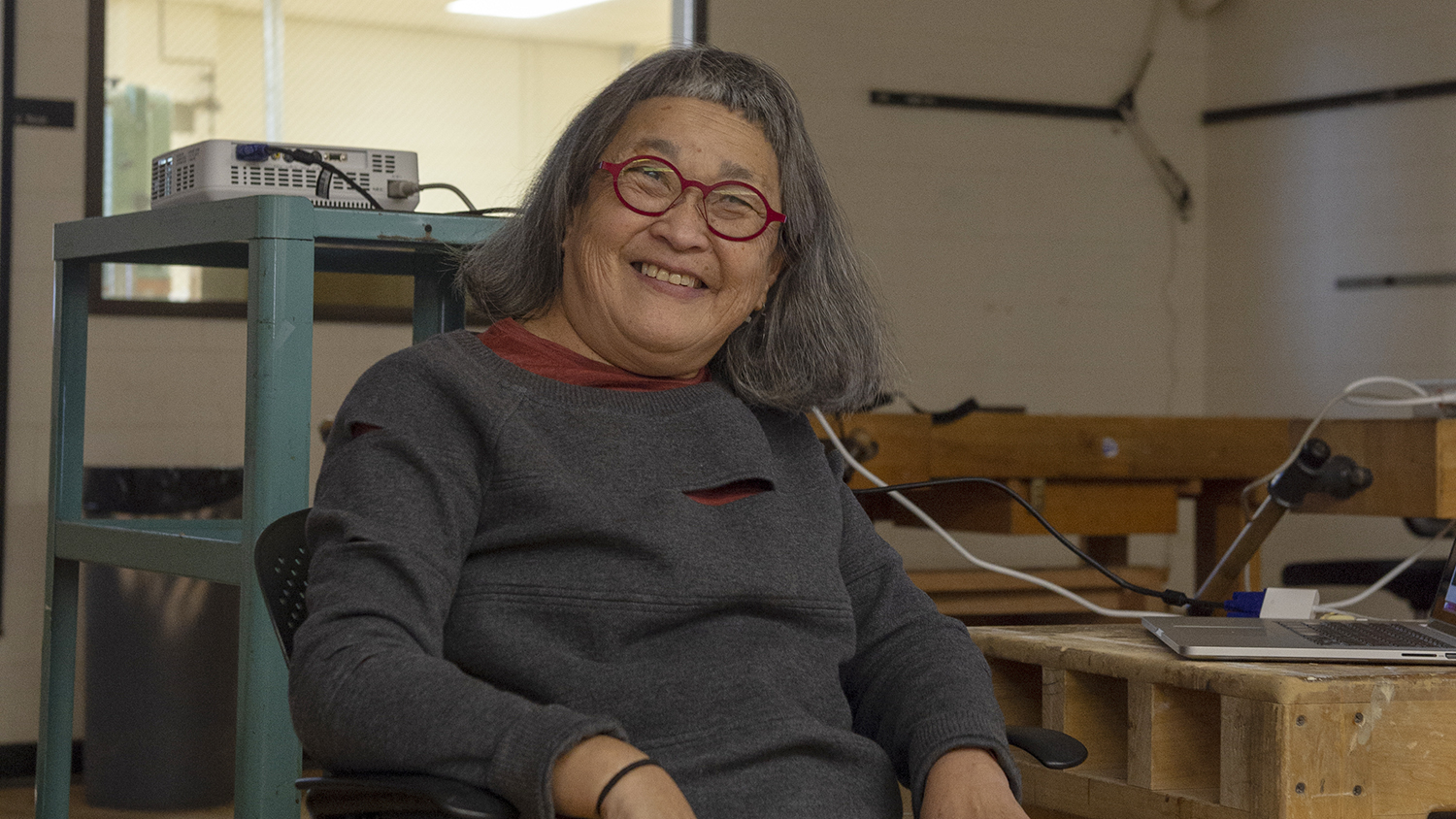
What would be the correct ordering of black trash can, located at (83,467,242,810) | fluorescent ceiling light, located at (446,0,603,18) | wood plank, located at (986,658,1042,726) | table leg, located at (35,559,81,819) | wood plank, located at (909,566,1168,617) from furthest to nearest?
fluorescent ceiling light, located at (446,0,603,18) → wood plank, located at (909,566,1168,617) → black trash can, located at (83,467,242,810) → table leg, located at (35,559,81,819) → wood plank, located at (986,658,1042,726)

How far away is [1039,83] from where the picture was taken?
16.9 feet

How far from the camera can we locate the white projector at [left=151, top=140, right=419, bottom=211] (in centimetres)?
176

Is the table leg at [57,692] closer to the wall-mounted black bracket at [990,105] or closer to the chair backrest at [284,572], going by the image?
the chair backrest at [284,572]

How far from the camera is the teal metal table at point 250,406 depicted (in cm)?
157

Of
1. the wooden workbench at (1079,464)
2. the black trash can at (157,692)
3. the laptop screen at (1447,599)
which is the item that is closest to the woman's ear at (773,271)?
the laptop screen at (1447,599)

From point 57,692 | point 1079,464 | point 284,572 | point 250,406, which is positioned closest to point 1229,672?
point 284,572

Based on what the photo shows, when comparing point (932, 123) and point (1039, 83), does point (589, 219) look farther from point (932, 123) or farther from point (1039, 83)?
point (1039, 83)

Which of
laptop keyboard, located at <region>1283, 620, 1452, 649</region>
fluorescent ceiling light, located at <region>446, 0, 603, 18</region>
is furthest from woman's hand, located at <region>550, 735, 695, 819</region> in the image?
fluorescent ceiling light, located at <region>446, 0, 603, 18</region>

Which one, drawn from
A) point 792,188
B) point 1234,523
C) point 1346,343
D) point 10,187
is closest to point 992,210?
point 1346,343

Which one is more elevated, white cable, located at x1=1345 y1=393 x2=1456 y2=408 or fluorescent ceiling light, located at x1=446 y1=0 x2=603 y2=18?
fluorescent ceiling light, located at x1=446 y1=0 x2=603 y2=18

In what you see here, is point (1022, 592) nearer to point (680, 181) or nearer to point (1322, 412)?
point (1322, 412)

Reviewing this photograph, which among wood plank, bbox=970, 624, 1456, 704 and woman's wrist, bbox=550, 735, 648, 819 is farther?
wood plank, bbox=970, 624, 1456, 704

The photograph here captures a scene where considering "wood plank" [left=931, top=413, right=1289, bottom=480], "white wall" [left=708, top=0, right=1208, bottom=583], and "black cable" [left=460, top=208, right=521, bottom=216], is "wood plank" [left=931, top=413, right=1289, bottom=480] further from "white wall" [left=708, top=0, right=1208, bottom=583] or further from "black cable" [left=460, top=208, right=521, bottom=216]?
"white wall" [left=708, top=0, right=1208, bottom=583]

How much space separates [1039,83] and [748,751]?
426 centimetres
